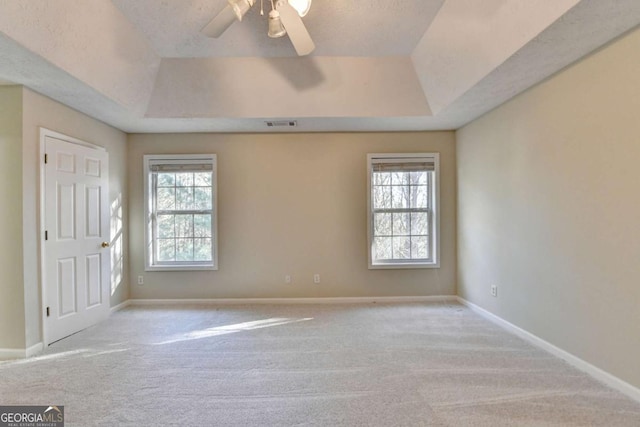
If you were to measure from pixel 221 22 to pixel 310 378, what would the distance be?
2.59m

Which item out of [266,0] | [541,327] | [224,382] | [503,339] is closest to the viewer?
[224,382]

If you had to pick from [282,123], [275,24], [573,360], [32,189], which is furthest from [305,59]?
[573,360]

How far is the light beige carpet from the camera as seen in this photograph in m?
1.91

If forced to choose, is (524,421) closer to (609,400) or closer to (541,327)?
(609,400)

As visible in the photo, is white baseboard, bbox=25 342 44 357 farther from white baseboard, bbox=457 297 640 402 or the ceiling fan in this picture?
white baseboard, bbox=457 297 640 402

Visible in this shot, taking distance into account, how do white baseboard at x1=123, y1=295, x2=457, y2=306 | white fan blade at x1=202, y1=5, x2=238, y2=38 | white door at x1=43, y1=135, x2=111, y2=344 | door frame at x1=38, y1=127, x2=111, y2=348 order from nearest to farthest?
1. white fan blade at x1=202, y1=5, x2=238, y2=38
2. door frame at x1=38, y1=127, x2=111, y2=348
3. white door at x1=43, y1=135, x2=111, y2=344
4. white baseboard at x1=123, y1=295, x2=457, y2=306

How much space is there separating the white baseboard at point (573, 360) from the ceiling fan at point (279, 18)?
3181 millimetres

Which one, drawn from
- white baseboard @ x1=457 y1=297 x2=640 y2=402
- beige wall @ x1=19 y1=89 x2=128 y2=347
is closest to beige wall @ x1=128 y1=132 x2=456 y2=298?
white baseboard @ x1=457 y1=297 x2=640 y2=402

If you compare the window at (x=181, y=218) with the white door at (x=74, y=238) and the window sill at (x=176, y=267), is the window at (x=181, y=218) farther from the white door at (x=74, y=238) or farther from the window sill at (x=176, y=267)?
the white door at (x=74, y=238)

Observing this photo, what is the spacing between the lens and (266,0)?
8.11 feet

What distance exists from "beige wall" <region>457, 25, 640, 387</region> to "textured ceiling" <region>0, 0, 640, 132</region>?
9.1 inches

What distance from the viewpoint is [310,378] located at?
2.33m

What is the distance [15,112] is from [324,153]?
124 inches

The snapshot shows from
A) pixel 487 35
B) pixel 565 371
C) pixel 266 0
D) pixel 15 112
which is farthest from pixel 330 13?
pixel 565 371
